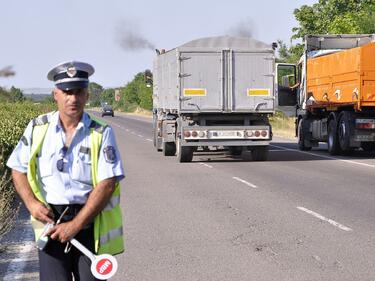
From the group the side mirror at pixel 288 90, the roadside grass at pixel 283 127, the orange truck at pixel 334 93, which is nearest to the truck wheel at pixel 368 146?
the orange truck at pixel 334 93

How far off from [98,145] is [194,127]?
48.8 feet

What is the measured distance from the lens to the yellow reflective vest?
3.91 meters

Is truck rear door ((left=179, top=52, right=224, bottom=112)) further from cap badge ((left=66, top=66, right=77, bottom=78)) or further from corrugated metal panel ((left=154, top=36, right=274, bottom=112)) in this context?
cap badge ((left=66, top=66, right=77, bottom=78))

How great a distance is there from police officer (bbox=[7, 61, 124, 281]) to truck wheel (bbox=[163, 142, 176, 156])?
17818mm

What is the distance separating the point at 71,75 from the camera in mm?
3908

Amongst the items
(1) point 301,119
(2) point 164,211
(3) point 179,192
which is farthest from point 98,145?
(1) point 301,119

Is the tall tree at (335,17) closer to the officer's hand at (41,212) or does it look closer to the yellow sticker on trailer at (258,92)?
the yellow sticker on trailer at (258,92)

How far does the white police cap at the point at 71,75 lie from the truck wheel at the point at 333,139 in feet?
60.2

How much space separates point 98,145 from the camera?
3904mm

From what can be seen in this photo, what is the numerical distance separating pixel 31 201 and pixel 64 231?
274 mm

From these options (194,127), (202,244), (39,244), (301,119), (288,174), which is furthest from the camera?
(301,119)

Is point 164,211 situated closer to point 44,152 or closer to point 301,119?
point 44,152

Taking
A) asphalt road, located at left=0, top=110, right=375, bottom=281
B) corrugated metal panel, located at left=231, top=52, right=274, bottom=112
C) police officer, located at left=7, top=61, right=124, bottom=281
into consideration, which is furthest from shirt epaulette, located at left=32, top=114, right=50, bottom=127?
corrugated metal panel, located at left=231, top=52, right=274, bottom=112

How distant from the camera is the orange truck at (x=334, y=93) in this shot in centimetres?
1966
